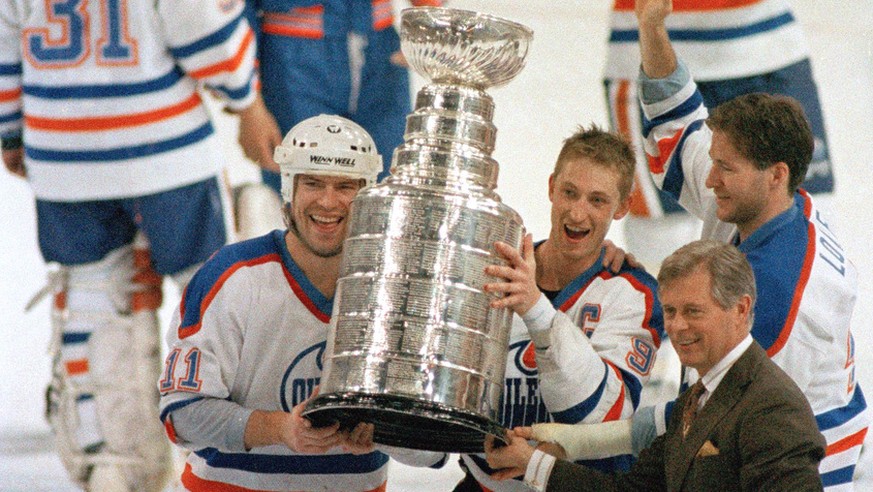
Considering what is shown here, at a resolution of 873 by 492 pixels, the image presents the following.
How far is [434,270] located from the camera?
8.30 ft

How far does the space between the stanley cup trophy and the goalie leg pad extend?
1.74 metres

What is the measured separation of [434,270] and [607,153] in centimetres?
49

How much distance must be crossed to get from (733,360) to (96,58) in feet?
7.95

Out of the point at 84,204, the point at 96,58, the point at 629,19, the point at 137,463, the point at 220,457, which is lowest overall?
the point at 137,463

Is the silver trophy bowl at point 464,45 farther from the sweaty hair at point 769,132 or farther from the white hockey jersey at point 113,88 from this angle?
the white hockey jersey at point 113,88

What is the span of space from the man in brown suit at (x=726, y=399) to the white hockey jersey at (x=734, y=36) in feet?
7.83

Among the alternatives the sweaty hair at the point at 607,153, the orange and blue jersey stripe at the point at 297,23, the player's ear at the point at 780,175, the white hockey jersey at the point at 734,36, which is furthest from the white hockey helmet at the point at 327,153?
the orange and blue jersey stripe at the point at 297,23

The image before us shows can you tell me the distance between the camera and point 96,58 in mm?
4273

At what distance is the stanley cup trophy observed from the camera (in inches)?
99.3

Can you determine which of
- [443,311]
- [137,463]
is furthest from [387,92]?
[443,311]

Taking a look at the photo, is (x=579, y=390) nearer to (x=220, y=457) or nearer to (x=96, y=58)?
(x=220, y=457)

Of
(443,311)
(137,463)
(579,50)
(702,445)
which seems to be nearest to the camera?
(702,445)

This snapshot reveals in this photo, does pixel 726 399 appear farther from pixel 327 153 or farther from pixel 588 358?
pixel 327 153

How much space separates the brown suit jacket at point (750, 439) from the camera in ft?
7.29
